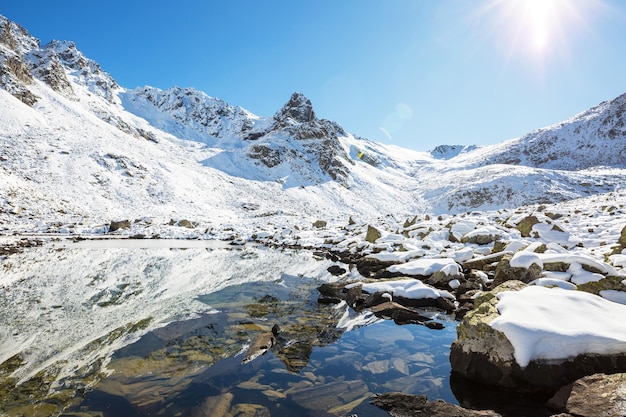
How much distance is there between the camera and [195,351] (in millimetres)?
7211

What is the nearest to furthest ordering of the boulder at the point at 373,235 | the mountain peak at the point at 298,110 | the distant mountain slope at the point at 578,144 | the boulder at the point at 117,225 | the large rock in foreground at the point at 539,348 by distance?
the large rock in foreground at the point at 539,348 → the boulder at the point at 373,235 → the boulder at the point at 117,225 → the distant mountain slope at the point at 578,144 → the mountain peak at the point at 298,110

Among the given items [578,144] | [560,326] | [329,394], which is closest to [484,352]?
[560,326]

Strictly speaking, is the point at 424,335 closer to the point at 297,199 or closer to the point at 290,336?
the point at 290,336

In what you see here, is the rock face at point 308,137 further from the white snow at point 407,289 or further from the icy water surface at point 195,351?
the icy water surface at point 195,351

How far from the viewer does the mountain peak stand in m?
114

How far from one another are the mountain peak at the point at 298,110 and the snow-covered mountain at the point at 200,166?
0.49 metres

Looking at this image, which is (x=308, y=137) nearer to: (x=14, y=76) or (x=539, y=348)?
(x=14, y=76)

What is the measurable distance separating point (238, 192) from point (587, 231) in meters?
Result: 53.3

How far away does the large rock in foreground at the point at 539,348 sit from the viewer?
192 inches

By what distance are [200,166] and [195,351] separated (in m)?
66.7

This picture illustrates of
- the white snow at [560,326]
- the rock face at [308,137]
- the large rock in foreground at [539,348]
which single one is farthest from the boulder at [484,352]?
the rock face at [308,137]

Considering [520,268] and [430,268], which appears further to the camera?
[430,268]

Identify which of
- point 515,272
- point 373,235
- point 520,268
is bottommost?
point 515,272

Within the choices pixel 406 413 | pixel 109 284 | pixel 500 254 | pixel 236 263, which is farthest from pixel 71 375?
pixel 500 254
